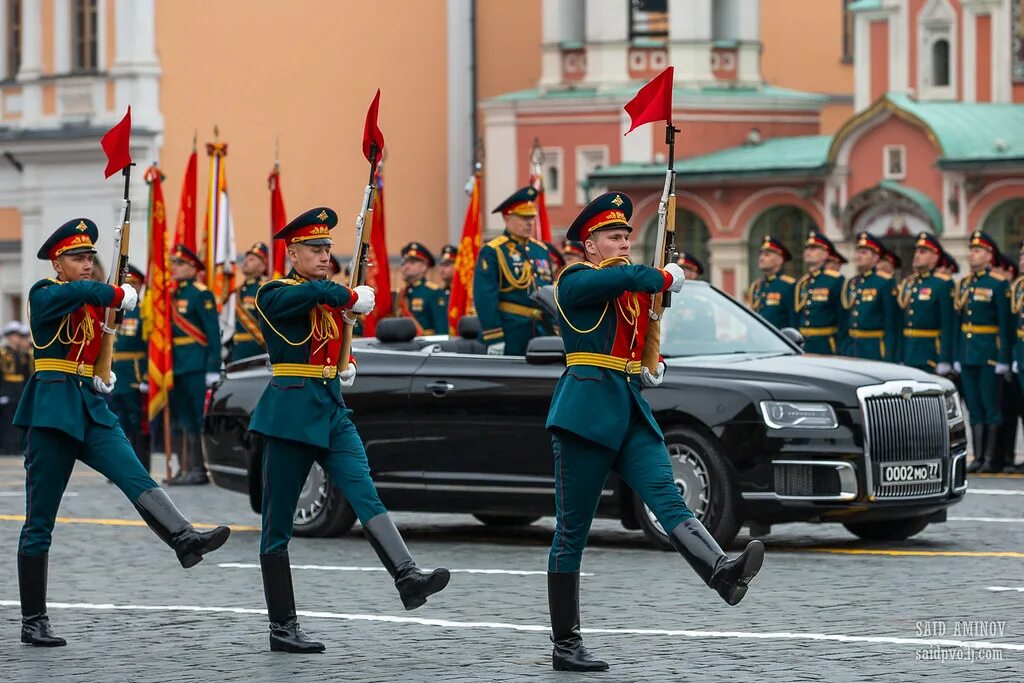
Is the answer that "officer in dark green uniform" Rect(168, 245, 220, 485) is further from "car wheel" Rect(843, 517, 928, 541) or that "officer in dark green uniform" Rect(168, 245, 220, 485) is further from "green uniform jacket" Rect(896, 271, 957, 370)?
"car wheel" Rect(843, 517, 928, 541)

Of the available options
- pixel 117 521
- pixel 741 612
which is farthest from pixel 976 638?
pixel 117 521

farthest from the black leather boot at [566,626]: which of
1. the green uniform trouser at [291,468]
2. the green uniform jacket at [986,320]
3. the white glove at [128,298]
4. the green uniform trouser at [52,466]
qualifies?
the green uniform jacket at [986,320]

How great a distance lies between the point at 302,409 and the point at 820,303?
497 inches

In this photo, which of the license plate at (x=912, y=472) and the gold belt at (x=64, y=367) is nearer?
the gold belt at (x=64, y=367)

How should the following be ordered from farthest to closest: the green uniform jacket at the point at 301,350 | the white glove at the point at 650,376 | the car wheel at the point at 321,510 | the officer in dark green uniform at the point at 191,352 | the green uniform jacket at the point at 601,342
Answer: the officer in dark green uniform at the point at 191,352 → the car wheel at the point at 321,510 → the green uniform jacket at the point at 301,350 → the white glove at the point at 650,376 → the green uniform jacket at the point at 601,342

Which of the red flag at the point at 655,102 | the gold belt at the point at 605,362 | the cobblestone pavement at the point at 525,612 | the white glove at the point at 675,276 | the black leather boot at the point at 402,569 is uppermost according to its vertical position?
the red flag at the point at 655,102

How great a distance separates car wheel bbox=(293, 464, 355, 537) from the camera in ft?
53.1

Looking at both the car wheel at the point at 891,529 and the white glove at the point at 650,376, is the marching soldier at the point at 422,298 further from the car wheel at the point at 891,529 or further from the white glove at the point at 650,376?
the white glove at the point at 650,376

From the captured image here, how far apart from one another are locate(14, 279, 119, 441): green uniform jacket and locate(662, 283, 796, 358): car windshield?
4.73 metres

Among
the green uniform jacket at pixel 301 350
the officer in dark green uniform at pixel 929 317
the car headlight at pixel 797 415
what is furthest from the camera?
the officer in dark green uniform at pixel 929 317

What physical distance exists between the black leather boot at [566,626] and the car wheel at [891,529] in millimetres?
5187

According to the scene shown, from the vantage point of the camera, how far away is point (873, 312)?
23.2 metres

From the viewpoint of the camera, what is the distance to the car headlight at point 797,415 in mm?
14656

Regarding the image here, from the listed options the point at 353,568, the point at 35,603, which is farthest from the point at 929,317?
the point at 35,603
